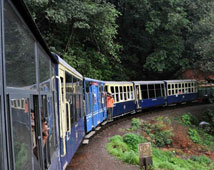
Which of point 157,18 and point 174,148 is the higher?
point 157,18

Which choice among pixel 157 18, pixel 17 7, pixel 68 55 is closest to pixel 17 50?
pixel 17 7

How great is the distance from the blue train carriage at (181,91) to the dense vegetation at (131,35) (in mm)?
1486

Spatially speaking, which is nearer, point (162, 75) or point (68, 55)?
point (68, 55)

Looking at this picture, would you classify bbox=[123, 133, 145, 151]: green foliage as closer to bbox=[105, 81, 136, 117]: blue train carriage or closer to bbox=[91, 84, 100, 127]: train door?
bbox=[91, 84, 100, 127]: train door

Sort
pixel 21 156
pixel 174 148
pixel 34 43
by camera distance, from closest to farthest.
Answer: pixel 21 156, pixel 34 43, pixel 174 148

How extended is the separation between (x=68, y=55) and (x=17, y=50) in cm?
1588

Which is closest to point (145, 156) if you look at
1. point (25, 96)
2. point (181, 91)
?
point (25, 96)

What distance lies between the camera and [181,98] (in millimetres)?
26672

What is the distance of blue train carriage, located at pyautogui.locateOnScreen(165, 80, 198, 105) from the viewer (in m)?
24.8

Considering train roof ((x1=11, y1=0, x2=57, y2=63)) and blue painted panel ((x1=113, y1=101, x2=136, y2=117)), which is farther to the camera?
blue painted panel ((x1=113, y1=101, x2=136, y2=117))

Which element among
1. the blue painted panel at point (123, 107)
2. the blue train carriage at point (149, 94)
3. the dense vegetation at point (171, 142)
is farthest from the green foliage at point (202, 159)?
the blue train carriage at point (149, 94)

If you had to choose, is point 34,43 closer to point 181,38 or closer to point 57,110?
point 57,110

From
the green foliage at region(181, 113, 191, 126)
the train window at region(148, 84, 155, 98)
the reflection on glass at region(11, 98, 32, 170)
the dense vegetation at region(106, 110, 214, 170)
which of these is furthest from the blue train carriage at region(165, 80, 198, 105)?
the reflection on glass at region(11, 98, 32, 170)

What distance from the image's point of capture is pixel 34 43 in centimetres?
347
